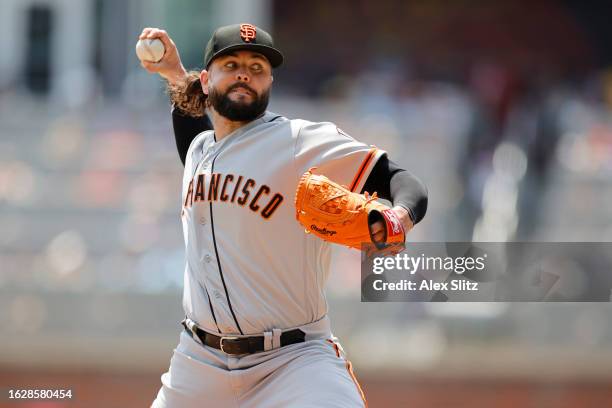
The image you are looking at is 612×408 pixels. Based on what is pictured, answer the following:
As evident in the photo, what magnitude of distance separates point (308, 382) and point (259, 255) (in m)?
0.42

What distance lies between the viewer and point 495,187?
9289 millimetres

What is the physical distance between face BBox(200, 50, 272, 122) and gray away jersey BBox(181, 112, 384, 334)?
4.7 inches

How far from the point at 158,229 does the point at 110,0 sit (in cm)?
510

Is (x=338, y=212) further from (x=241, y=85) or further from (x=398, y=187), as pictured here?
(x=241, y=85)

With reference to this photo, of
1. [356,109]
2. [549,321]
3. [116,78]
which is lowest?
[549,321]

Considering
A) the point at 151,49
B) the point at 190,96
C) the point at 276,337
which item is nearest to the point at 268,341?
the point at 276,337

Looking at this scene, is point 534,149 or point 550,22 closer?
point 534,149

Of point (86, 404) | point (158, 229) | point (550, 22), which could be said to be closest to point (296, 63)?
point (550, 22)

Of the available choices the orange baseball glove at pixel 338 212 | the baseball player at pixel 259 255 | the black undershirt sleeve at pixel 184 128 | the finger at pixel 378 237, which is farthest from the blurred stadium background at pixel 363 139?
the finger at pixel 378 237

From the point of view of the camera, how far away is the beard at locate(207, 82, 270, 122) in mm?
3680

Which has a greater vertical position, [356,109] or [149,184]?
[356,109]

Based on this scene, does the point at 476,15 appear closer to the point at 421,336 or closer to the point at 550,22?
the point at 550,22

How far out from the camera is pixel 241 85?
367cm

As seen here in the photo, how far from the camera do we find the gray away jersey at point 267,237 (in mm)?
3547
